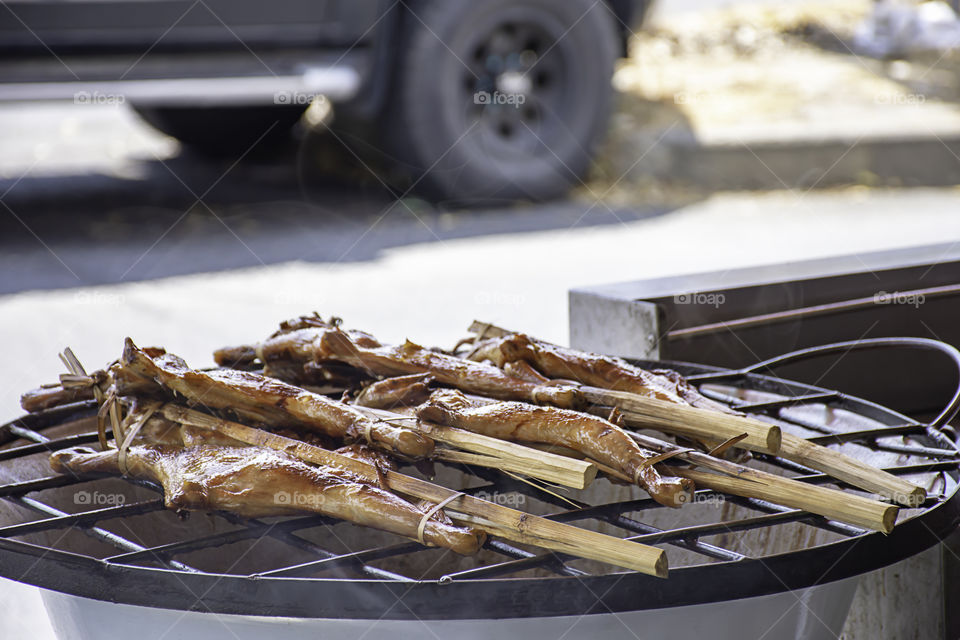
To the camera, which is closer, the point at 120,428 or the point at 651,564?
the point at 651,564

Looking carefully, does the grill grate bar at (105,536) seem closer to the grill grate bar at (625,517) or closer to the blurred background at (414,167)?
the grill grate bar at (625,517)

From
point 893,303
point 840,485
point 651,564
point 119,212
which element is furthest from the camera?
point 119,212

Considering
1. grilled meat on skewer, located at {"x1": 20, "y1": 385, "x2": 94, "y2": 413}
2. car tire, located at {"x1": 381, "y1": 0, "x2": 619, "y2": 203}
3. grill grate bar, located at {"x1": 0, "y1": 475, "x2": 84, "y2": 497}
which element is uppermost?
car tire, located at {"x1": 381, "y1": 0, "x2": 619, "y2": 203}

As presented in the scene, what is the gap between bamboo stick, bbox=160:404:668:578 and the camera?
4.86 ft

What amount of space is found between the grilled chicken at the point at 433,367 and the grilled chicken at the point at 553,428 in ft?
0.45

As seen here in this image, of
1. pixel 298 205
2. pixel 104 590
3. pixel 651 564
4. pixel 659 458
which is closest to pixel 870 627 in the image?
pixel 659 458

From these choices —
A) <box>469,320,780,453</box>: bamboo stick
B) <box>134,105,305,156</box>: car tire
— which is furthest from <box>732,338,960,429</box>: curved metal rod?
<box>134,105,305,156</box>: car tire

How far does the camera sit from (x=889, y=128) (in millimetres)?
9602

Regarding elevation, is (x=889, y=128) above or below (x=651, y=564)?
above

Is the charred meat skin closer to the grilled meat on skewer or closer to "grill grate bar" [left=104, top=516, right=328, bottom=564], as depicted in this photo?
the grilled meat on skewer

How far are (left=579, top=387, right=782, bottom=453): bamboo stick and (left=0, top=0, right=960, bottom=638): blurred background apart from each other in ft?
10.1

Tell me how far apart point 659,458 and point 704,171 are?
313 inches

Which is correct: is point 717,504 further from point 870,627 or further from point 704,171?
point 704,171

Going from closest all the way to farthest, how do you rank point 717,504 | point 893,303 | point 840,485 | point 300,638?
point 300,638, point 840,485, point 717,504, point 893,303
